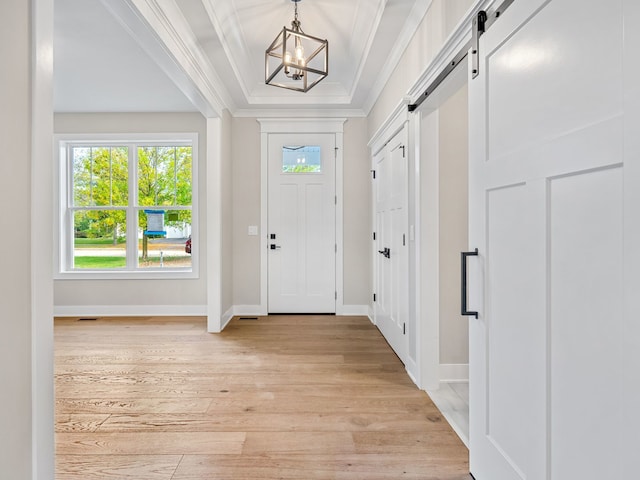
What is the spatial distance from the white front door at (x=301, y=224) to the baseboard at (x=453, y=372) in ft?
7.52

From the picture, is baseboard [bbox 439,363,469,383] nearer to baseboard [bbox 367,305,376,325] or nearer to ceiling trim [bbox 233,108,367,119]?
baseboard [bbox 367,305,376,325]

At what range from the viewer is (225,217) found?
446 cm

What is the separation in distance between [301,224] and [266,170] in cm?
83

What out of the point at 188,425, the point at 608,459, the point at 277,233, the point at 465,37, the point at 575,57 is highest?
the point at 465,37

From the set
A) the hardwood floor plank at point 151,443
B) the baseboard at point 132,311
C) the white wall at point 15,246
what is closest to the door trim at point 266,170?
the baseboard at point 132,311

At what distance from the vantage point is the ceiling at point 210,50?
254cm

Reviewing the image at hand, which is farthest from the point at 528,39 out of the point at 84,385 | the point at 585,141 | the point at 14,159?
the point at 84,385

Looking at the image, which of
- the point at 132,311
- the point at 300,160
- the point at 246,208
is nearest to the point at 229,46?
the point at 300,160

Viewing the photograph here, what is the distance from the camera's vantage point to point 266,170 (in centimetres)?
485

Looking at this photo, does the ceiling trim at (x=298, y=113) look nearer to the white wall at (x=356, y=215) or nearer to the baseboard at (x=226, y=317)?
the white wall at (x=356, y=215)

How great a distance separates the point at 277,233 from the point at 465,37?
344cm

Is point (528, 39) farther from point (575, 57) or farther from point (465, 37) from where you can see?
point (465, 37)

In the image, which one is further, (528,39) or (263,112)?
(263,112)

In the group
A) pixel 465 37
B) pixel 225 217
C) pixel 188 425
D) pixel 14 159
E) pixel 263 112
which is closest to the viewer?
pixel 14 159
